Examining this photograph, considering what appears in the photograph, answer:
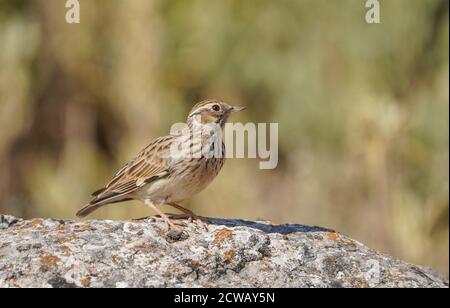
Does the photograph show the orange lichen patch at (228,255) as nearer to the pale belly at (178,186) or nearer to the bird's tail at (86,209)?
the pale belly at (178,186)

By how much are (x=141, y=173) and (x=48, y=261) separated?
2.03 meters

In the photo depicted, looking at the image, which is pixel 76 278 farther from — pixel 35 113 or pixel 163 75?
pixel 35 113

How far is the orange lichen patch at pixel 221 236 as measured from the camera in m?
6.26

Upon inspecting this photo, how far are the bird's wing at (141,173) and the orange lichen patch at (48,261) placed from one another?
188 centimetres

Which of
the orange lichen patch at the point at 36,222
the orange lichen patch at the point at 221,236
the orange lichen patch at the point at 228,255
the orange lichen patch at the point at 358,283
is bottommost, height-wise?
the orange lichen patch at the point at 358,283

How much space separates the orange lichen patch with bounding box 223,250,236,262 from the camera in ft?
19.8

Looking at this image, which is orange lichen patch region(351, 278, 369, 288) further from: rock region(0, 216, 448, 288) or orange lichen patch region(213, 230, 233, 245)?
orange lichen patch region(213, 230, 233, 245)

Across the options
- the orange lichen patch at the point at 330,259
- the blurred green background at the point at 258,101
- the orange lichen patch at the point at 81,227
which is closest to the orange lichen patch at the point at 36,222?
the orange lichen patch at the point at 81,227

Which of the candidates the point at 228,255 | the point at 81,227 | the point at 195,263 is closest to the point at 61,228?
the point at 81,227

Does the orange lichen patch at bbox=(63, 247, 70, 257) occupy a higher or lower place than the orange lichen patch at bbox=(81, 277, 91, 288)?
higher

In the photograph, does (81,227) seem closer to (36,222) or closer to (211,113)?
(36,222)

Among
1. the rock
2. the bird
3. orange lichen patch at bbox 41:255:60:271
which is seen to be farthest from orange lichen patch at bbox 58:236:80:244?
the bird

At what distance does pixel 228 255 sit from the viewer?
6062 millimetres
